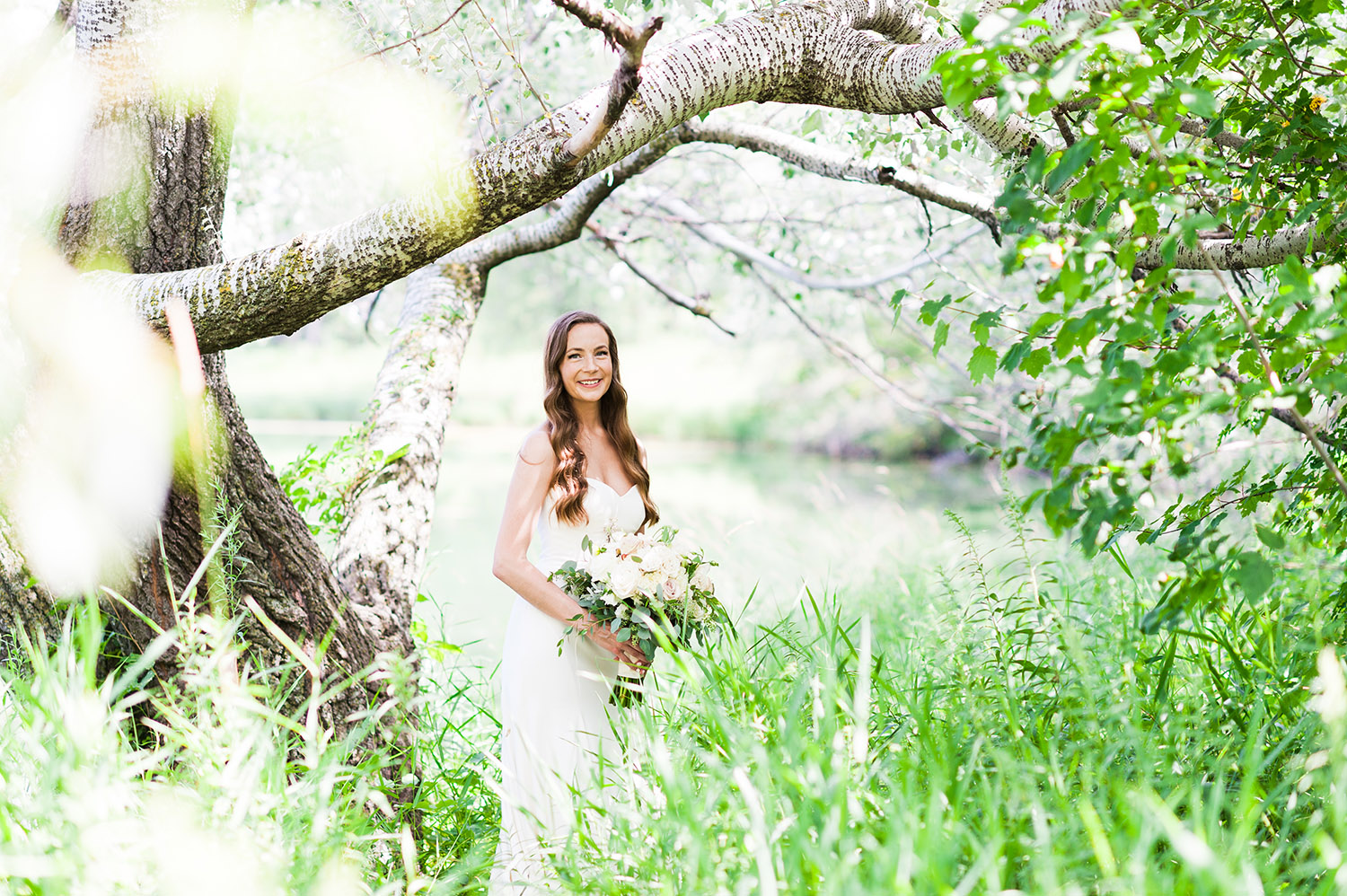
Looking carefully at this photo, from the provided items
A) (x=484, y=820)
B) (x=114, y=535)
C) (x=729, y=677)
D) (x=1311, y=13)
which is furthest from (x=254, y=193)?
(x=1311, y=13)

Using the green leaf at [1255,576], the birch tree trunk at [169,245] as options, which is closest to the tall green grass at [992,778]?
the green leaf at [1255,576]

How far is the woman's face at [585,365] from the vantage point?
11.1ft

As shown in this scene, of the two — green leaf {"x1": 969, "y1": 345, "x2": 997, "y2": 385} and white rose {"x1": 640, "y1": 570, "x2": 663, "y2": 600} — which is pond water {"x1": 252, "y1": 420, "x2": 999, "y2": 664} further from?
green leaf {"x1": 969, "y1": 345, "x2": 997, "y2": 385}

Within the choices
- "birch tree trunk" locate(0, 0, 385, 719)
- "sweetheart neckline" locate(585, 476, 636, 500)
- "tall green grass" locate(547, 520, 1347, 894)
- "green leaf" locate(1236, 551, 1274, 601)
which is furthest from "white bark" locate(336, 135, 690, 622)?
"green leaf" locate(1236, 551, 1274, 601)

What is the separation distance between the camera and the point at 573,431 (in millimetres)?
3281

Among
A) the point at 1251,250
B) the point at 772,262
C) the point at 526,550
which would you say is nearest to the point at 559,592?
the point at 526,550

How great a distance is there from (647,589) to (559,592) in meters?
0.41

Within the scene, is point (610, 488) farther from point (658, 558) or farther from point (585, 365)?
point (658, 558)

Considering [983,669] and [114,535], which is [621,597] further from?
[114,535]

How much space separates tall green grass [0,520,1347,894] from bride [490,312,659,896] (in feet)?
0.97

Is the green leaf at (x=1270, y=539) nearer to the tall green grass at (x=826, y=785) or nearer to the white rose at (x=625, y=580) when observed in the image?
Result: the tall green grass at (x=826, y=785)

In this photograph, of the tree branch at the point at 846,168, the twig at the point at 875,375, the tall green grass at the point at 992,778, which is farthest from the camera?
the twig at the point at 875,375

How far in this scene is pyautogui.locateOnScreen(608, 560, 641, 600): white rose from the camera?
2635mm

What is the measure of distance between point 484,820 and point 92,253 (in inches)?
86.9
